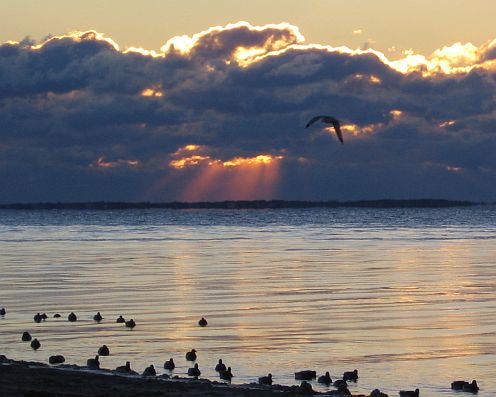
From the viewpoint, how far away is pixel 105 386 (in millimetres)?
21188

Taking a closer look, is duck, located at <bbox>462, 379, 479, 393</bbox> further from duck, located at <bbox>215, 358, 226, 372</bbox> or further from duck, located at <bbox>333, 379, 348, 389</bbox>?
duck, located at <bbox>215, 358, 226, 372</bbox>

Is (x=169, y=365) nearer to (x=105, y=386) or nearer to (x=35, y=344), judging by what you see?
(x=105, y=386)

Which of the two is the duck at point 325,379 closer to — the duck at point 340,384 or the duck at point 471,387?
the duck at point 340,384

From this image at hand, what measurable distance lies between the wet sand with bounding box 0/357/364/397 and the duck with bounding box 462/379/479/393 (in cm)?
267

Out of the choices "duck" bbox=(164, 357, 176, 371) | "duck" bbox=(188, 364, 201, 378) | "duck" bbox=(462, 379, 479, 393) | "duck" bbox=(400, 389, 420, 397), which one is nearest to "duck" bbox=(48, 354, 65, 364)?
"duck" bbox=(164, 357, 176, 371)

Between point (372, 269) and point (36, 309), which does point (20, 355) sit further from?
point (372, 269)

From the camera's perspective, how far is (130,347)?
28.1 m

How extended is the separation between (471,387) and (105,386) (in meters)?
7.05

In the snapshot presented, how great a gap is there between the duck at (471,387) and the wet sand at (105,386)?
8.76ft

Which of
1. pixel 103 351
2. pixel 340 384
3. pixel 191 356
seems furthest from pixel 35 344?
pixel 340 384

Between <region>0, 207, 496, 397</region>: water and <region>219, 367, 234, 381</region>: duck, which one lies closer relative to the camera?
<region>219, 367, 234, 381</region>: duck

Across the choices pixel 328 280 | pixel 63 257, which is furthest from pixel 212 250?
pixel 328 280

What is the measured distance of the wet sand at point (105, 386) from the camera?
66.5 feet

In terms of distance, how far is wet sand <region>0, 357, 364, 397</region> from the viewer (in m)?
20.3
